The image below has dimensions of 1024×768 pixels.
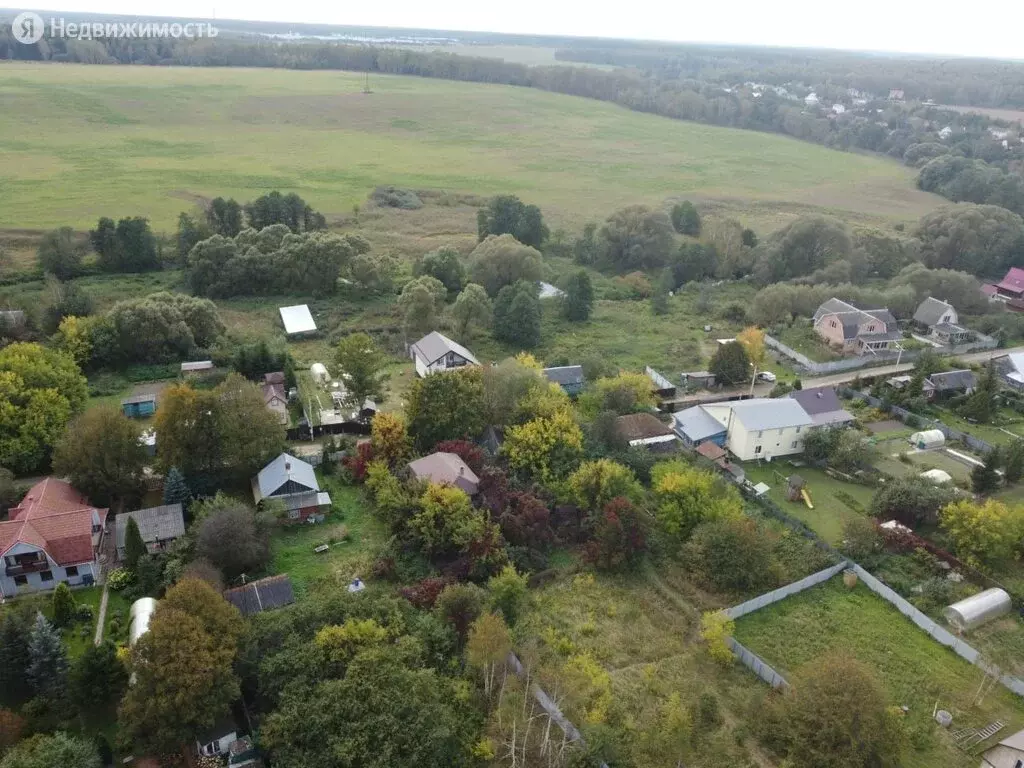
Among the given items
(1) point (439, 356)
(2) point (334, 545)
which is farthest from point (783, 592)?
(1) point (439, 356)

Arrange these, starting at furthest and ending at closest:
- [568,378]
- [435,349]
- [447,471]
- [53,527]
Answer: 1. [435,349]
2. [568,378]
3. [447,471]
4. [53,527]

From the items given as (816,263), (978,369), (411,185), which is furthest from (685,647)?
(411,185)

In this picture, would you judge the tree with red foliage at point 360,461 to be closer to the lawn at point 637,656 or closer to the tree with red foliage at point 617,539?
the lawn at point 637,656

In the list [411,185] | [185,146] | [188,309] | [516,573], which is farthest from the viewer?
[185,146]

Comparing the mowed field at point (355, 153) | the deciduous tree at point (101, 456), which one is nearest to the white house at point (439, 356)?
the deciduous tree at point (101, 456)

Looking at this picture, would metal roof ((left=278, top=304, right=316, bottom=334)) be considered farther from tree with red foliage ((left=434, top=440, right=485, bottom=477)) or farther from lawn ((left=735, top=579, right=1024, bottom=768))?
lawn ((left=735, top=579, right=1024, bottom=768))

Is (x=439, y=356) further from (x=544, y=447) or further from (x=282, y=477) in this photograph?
(x=282, y=477)

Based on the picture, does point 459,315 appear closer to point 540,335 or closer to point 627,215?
point 540,335
